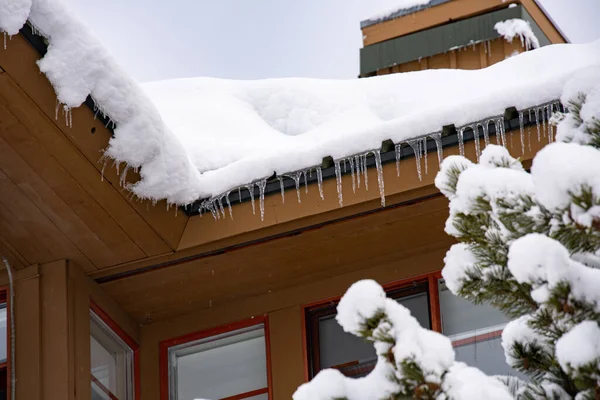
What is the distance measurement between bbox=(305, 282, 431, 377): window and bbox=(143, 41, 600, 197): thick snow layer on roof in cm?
104

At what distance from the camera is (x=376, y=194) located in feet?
21.5

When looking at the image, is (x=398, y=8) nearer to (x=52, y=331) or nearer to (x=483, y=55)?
(x=483, y=55)

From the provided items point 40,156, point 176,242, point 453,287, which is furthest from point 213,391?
point 453,287

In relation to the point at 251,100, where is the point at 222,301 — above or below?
below

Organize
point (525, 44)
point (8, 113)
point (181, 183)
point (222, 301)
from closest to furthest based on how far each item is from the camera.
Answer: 1. point (8, 113)
2. point (181, 183)
3. point (222, 301)
4. point (525, 44)

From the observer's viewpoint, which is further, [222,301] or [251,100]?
[251,100]

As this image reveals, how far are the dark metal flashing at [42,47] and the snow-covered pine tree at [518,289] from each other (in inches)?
102

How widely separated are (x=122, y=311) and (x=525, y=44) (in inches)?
250

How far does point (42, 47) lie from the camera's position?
5707mm

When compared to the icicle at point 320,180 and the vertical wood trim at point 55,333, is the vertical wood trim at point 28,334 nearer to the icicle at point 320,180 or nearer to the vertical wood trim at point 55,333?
the vertical wood trim at point 55,333

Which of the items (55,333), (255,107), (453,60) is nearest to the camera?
(55,333)

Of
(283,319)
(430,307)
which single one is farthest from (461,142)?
(283,319)

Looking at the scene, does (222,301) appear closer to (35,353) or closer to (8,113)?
(35,353)

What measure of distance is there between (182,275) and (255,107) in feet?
5.33
